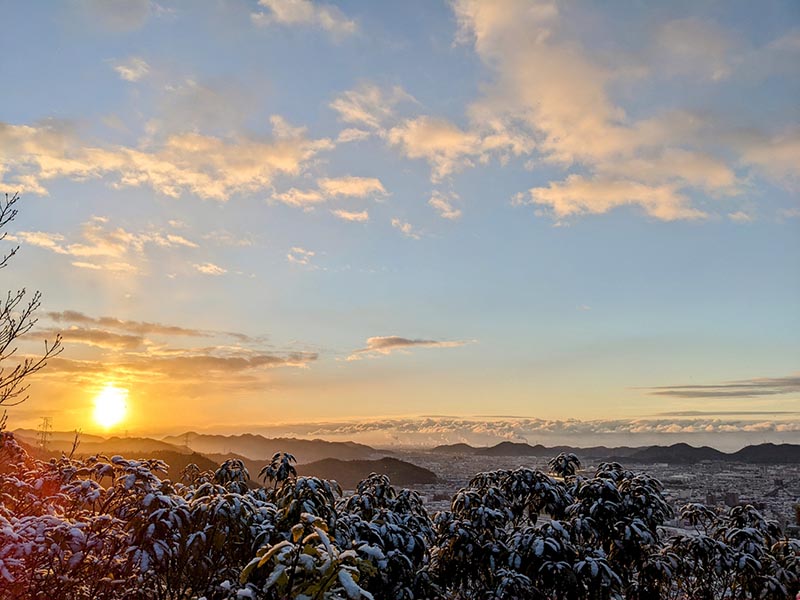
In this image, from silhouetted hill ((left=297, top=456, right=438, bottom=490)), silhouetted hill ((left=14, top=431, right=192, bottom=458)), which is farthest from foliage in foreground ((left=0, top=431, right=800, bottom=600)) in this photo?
silhouetted hill ((left=297, top=456, right=438, bottom=490))

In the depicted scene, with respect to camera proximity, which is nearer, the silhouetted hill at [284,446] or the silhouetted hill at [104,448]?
the silhouetted hill at [104,448]

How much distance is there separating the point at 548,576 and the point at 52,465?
10.1 meters

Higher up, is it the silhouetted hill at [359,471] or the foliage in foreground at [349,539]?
the foliage in foreground at [349,539]

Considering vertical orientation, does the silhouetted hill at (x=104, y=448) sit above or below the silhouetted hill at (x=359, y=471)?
above

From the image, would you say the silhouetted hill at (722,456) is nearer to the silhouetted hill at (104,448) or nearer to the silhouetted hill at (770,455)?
the silhouetted hill at (770,455)

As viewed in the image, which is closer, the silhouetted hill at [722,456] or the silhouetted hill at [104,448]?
the silhouetted hill at [104,448]

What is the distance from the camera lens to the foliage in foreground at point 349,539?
21.5 feet

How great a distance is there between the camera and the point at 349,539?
952 cm

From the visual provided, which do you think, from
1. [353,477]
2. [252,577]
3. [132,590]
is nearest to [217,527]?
[252,577]

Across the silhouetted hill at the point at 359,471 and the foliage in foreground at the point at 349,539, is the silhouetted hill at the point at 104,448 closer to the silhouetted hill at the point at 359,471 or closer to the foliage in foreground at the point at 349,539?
the foliage in foreground at the point at 349,539

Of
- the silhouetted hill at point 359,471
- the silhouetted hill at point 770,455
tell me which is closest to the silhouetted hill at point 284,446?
the silhouetted hill at point 359,471

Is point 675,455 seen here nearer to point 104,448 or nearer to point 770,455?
point 770,455

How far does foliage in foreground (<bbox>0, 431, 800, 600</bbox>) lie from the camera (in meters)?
6.55

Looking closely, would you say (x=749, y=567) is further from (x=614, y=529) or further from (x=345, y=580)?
(x=345, y=580)
